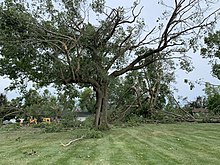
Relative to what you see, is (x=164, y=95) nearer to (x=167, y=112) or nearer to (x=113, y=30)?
(x=167, y=112)

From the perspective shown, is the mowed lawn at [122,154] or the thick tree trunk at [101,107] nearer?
the mowed lawn at [122,154]

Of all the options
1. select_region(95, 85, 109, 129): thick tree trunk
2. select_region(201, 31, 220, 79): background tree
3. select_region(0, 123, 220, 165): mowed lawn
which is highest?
select_region(201, 31, 220, 79): background tree

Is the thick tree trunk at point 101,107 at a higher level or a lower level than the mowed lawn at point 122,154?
higher

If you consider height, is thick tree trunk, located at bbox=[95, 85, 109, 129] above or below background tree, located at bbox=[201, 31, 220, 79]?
below

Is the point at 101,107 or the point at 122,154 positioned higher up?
the point at 101,107

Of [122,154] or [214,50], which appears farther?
[214,50]

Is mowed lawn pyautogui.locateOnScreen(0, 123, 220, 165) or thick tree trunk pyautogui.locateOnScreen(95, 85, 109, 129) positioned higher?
thick tree trunk pyautogui.locateOnScreen(95, 85, 109, 129)

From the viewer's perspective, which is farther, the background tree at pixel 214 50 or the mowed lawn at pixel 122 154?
the background tree at pixel 214 50

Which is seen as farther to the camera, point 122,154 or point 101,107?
point 101,107

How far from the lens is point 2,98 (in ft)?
96.7

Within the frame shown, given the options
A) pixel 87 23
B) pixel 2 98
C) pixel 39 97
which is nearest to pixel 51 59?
pixel 87 23

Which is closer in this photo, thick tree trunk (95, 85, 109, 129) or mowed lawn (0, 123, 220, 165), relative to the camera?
mowed lawn (0, 123, 220, 165)

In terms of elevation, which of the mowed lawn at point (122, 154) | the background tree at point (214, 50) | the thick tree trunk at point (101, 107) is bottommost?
the mowed lawn at point (122, 154)

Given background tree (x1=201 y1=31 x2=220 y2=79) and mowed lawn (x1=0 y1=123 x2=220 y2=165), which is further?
background tree (x1=201 y1=31 x2=220 y2=79)
